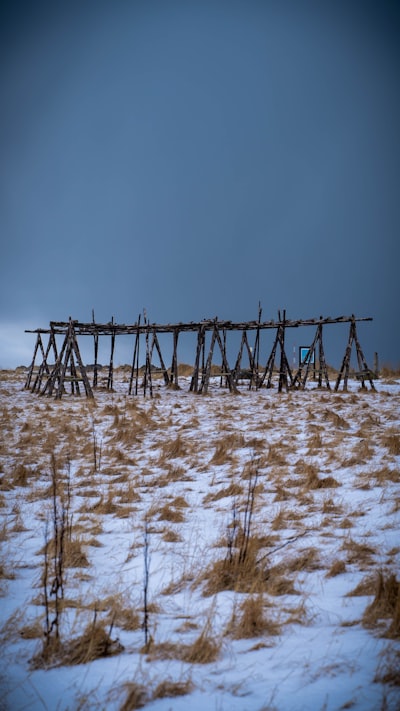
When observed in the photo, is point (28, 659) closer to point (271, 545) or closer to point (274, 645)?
point (274, 645)

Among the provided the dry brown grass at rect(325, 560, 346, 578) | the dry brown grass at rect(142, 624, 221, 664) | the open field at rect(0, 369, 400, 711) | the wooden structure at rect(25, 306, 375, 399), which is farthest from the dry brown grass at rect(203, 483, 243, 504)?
the wooden structure at rect(25, 306, 375, 399)

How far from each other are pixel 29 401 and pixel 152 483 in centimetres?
1366

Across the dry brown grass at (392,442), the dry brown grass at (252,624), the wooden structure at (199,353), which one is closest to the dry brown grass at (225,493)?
the dry brown grass at (252,624)

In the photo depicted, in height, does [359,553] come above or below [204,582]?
above

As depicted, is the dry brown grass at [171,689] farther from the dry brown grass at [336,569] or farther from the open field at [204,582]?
the dry brown grass at [336,569]

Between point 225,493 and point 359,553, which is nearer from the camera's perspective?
point 359,553

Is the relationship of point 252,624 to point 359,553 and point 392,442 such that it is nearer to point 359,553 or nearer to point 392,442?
point 359,553

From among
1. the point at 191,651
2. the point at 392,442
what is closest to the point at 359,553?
the point at 191,651

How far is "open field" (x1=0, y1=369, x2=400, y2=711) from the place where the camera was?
230cm

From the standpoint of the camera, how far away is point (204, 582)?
3527mm

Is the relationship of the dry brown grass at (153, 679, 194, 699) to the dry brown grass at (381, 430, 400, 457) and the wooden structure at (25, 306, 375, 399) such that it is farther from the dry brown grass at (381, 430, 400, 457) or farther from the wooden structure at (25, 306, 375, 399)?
the wooden structure at (25, 306, 375, 399)

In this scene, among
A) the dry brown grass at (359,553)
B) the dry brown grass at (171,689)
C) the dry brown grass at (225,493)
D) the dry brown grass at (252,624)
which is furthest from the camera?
the dry brown grass at (225,493)

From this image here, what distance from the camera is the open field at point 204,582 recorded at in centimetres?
230

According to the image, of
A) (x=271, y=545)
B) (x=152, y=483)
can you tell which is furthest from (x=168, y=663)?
(x=152, y=483)
